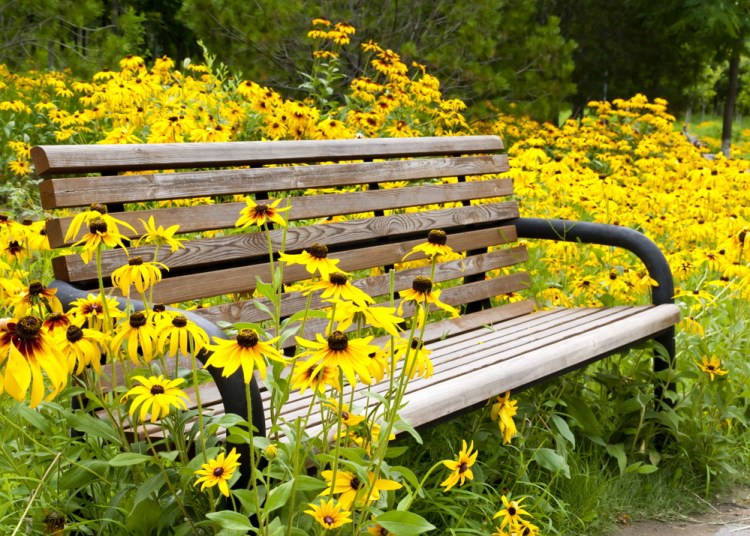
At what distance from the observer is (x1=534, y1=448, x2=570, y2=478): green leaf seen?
2182 millimetres

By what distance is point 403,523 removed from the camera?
1.44 meters

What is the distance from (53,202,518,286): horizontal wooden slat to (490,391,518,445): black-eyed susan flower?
73 cm

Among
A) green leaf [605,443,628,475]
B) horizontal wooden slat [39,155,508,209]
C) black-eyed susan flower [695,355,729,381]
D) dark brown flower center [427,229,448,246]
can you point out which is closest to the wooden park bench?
horizontal wooden slat [39,155,508,209]

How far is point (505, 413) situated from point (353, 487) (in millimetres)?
666

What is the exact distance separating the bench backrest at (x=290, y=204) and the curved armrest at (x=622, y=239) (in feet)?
0.54

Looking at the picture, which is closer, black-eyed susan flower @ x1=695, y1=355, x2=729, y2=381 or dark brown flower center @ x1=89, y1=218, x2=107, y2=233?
dark brown flower center @ x1=89, y1=218, x2=107, y2=233

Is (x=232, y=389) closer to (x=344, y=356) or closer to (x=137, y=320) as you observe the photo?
(x=137, y=320)

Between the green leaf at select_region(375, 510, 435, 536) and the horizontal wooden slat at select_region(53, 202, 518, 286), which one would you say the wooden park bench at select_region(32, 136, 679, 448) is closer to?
the horizontal wooden slat at select_region(53, 202, 518, 286)

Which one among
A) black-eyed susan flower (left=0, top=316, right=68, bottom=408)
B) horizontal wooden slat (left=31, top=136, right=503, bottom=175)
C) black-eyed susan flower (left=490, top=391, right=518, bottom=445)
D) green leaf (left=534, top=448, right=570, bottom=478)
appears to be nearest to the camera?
Result: black-eyed susan flower (left=0, top=316, right=68, bottom=408)

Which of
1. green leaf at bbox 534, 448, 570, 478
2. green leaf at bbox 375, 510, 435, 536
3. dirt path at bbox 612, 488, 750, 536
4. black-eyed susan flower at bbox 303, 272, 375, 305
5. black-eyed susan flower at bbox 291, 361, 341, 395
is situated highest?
black-eyed susan flower at bbox 303, 272, 375, 305

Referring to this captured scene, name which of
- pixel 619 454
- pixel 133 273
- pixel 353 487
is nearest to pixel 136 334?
pixel 133 273

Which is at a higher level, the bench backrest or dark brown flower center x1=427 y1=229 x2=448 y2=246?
dark brown flower center x1=427 y1=229 x2=448 y2=246

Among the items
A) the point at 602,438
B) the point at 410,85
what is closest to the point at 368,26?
the point at 410,85

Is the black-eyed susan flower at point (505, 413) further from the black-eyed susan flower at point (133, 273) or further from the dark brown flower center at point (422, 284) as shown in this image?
the black-eyed susan flower at point (133, 273)
